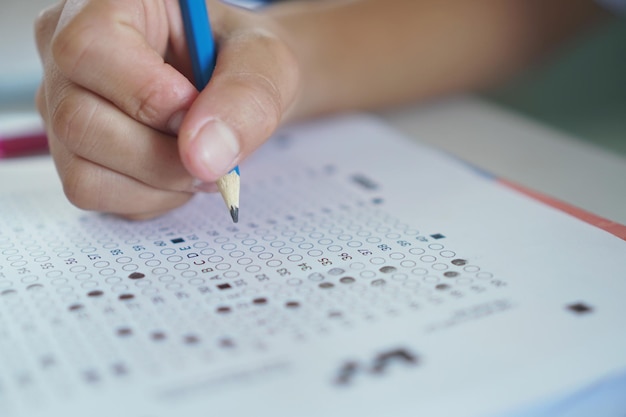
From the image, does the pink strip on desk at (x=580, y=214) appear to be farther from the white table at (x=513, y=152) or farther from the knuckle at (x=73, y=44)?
the knuckle at (x=73, y=44)

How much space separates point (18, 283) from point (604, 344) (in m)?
0.33

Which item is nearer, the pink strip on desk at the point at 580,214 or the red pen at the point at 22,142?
the pink strip on desk at the point at 580,214

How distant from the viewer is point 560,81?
105 cm

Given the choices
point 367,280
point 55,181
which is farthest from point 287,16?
point 367,280

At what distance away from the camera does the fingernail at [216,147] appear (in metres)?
0.41

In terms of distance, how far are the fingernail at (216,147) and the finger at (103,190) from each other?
0.30 feet

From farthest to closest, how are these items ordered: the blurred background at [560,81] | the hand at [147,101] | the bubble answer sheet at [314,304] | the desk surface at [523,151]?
the blurred background at [560,81]
the desk surface at [523,151]
the hand at [147,101]
the bubble answer sheet at [314,304]

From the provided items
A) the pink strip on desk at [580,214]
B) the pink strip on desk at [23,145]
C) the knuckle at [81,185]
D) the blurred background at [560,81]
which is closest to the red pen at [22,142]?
the pink strip on desk at [23,145]

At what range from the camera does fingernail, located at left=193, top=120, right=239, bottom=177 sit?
0.41 metres

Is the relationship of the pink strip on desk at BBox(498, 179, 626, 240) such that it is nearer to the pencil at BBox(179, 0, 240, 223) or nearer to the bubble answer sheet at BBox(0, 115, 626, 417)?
the bubble answer sheet at BBox(0, 115, 626, 417)

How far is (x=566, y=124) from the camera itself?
0.84m

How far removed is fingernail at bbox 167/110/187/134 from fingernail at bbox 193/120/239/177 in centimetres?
3

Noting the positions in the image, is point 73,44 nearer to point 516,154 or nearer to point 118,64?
point 118,64

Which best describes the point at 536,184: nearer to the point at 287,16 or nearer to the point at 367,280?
the point at 367,280
